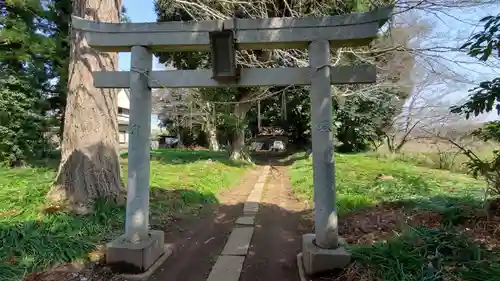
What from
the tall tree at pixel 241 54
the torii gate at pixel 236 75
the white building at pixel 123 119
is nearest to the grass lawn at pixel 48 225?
the torii gate at pixel 236 75

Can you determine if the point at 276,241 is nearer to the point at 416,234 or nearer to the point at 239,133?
the point at 416,234

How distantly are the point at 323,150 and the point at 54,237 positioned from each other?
3.13 meters

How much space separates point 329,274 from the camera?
2904 millimetres

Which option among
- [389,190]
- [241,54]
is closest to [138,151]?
[389,190]

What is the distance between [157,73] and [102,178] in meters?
2.22

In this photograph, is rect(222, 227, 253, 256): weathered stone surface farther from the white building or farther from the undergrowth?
the white building

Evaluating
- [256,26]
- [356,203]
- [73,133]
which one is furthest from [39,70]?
[356,203]

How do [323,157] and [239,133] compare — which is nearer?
[323,157]

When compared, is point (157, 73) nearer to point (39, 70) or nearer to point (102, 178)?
point (102, 178)

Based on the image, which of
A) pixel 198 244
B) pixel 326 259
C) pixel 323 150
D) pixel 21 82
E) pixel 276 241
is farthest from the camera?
pixel 21 82

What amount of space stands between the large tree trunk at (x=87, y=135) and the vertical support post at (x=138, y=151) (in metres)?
1.57

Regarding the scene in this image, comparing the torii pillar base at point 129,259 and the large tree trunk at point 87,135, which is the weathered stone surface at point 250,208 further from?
the torii pillar base at point 129,259

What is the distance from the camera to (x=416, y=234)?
9.89ft

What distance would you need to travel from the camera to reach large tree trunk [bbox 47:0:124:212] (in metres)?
4.53
